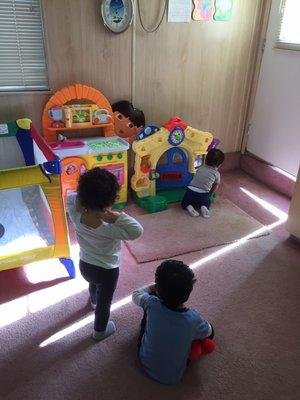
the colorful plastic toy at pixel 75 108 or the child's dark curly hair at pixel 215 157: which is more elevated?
the colorful plastic toy at pixel 75 108

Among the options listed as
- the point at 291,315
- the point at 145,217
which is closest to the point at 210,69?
the point at 145,217

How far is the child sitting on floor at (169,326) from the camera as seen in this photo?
1.19 meters

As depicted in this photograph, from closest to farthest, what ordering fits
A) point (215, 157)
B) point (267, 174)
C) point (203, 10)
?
point (215, 157) → point (203, 10) → point (267, 174)

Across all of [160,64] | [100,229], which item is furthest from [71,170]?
[100,229]

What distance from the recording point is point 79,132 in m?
2.51

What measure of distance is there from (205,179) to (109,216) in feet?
4.34

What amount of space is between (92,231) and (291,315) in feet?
3.46

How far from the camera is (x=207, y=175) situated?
2.44m

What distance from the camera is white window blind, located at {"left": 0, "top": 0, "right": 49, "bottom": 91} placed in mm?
2064

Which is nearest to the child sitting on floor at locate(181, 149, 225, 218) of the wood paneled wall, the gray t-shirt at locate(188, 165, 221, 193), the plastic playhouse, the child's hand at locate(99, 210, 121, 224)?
the gray t-shirt at locate(188, 165, 221, 193)

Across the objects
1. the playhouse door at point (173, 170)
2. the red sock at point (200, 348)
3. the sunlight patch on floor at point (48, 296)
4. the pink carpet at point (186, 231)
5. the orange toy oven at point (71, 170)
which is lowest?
the sunlight patch on floor at point (48, 296)

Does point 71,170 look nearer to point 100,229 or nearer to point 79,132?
point 79,132

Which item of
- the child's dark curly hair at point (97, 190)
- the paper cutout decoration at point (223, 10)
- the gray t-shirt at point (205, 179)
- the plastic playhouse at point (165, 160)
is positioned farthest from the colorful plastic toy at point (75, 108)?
the child's dark curly hair at point (97, 190)

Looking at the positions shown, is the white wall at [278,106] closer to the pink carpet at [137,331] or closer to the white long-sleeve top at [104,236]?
the pink carpet at [137,331]
